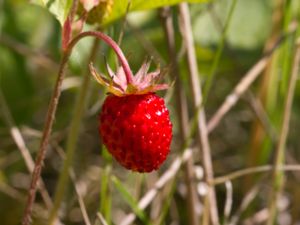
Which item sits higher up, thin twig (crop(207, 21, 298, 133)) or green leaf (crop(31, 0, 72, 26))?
green leaf (crop(31, 0, 72, 26))

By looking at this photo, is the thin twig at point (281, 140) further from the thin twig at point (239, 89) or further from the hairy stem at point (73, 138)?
the hairy stem at point (73, 138)

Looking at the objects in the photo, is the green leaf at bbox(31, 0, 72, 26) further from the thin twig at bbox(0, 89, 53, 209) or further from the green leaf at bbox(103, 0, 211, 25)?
the thin twig at bbox(0, 89, 53, 209)

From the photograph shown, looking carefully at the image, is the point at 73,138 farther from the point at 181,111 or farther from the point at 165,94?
the point at 165,94

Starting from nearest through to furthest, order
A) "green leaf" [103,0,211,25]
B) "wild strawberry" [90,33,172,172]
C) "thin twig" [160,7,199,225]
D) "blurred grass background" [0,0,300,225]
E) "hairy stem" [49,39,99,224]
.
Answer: "wild strawberry" [90,33,172,172], "green leaf" [103,0,211,25], "hairy stem" [49,39,99,224], "thin twig" [160,7,199,225], "blurred grass background" [0,0,300,225]

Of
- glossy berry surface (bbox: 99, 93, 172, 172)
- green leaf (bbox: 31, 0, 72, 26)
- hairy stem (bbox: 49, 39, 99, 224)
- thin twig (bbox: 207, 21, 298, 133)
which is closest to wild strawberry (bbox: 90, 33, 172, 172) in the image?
glossy berry surface (bbox: 99, 93, 172, 172)

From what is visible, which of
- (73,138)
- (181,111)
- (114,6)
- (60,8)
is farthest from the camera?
(181,111)

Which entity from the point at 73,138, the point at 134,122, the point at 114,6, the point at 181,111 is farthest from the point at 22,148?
the point at 134,122

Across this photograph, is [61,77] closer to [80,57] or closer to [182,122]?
[182,122]

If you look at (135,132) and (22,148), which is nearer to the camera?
(135,132)
